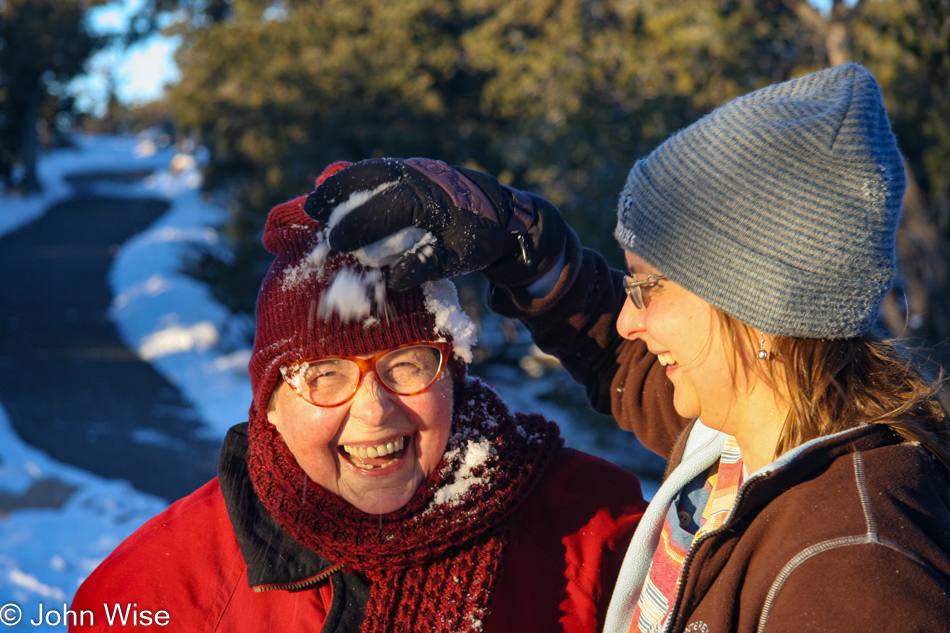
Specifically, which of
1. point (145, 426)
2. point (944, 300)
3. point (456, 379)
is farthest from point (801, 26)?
point (145, 426)

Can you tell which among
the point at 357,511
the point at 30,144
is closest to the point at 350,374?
the point at 357,511

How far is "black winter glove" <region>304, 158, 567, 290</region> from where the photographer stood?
159cm

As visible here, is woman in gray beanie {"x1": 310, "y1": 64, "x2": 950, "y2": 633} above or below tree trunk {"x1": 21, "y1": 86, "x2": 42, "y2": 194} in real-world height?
above

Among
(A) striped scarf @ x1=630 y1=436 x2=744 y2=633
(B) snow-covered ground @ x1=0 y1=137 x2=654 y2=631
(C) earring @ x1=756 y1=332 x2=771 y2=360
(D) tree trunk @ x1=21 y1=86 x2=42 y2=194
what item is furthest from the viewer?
(D) tree trunk @ x1=21 y1=86 x2=42 y2=194

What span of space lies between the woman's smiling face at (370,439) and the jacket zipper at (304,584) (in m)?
0.16

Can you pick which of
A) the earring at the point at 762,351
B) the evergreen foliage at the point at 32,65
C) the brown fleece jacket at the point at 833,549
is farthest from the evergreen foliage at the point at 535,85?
the evergreen foliage at the point at 32,65

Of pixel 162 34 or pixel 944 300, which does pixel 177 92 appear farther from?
pixel 944 300

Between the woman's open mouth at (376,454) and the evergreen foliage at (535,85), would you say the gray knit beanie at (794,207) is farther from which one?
the evergreen foliage at (535,85)

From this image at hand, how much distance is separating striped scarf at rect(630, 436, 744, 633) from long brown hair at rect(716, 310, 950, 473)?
21 cm

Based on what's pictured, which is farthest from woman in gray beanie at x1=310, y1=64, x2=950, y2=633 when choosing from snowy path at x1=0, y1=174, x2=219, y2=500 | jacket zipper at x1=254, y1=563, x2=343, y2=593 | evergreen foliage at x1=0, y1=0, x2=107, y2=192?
evergreen foliage at x1=0, y1=0, x2=107, y2=192

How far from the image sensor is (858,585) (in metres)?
1.06

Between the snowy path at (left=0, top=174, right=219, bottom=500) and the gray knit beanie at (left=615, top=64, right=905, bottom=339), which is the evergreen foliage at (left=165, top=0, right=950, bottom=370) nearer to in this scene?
the snowy path at (left=0, top=174, right=219, bottom=500)

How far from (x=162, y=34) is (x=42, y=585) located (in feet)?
57.8

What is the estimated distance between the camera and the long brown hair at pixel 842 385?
4.33 ft
